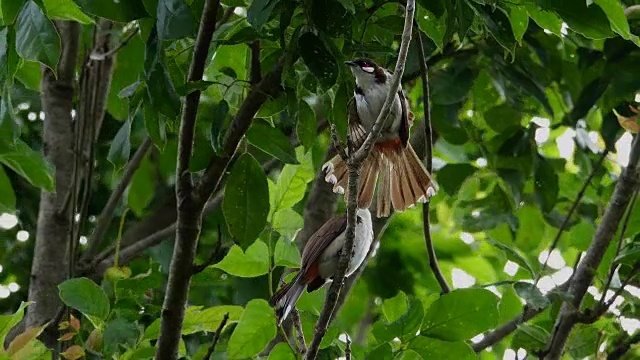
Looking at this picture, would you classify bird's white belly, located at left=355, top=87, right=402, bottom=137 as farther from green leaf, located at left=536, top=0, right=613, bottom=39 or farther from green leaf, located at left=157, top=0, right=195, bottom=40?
green leaf, located at left=157, top=0, right=195, bottom=40

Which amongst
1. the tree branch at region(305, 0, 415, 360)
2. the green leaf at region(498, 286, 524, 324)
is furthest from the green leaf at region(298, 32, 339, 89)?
the green leaf at region(498, 286, 524, 324)

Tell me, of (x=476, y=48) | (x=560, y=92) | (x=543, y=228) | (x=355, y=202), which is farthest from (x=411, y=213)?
(x=355, y=202)

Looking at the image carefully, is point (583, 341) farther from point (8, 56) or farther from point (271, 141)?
point (8, 56)

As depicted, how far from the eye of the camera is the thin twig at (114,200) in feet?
11.9

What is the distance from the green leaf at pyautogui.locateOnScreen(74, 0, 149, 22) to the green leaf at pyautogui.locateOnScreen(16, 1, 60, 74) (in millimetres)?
104

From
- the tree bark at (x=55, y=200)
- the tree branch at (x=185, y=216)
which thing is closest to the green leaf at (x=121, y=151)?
the tree branch at (x=185, y=216)

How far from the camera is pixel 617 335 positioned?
3.16 meters

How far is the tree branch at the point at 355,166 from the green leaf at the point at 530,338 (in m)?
0.80

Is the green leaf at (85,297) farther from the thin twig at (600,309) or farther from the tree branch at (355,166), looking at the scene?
the thin twig at (600,309)

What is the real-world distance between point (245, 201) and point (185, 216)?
139mm

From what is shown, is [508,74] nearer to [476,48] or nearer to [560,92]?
[476,48]

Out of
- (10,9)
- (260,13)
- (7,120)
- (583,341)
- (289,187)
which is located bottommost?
(583,341)

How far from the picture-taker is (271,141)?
223cm

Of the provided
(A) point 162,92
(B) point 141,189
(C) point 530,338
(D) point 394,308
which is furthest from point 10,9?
(B) point 141,189
